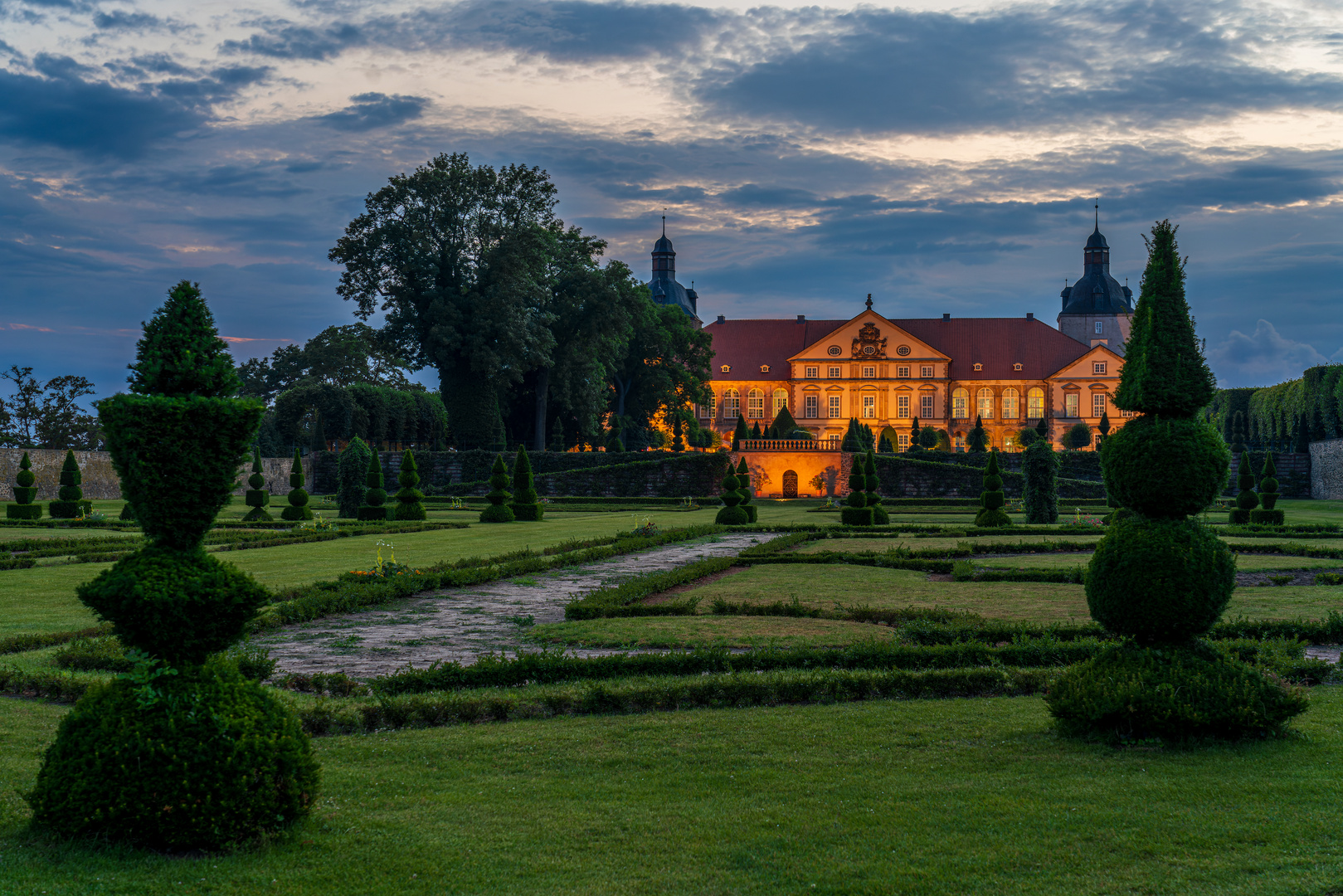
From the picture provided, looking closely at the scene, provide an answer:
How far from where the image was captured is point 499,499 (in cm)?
3297

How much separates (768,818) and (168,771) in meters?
2.73

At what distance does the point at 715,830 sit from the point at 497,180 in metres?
51.9

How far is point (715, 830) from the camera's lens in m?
4.99

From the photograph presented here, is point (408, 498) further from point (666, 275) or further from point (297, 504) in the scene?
point (666, 275)

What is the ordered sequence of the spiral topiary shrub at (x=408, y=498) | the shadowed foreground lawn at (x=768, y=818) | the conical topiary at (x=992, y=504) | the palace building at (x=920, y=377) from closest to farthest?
the shadowed foreground lawn at (x=768, y=818)
the conical topiary at (x=992, y=504)
the spiral topiary shrub at (x=408, y=498)
the palace building at (x=920, y=377)

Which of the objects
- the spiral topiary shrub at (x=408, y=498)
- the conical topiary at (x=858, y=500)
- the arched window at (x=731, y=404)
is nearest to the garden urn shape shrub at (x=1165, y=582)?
the conical topiary at (x=858, y=500)

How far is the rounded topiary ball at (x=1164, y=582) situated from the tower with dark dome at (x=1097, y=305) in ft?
309

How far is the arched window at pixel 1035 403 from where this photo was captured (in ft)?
272

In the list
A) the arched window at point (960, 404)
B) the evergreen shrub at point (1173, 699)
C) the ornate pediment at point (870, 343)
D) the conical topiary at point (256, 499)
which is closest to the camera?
the evergreen shrub at point (1173, 699)

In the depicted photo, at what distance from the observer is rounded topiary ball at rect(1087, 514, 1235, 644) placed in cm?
645

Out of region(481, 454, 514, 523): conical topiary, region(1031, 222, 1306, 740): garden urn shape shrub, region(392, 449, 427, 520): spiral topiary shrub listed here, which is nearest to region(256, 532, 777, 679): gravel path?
region(1031, 222, 1306, 740): garden urn shape shrub

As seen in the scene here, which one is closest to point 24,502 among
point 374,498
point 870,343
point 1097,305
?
point 374,498

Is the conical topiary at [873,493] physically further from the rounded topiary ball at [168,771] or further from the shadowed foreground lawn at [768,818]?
the rounded topiary ball at [168,771]

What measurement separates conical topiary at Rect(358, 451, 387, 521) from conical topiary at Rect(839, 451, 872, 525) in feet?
44.1
